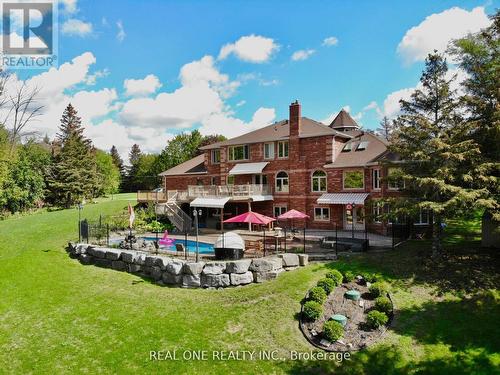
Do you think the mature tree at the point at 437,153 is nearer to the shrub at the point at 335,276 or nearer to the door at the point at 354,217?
the shrub at the point at 335,276

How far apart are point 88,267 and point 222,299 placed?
31.9 feet

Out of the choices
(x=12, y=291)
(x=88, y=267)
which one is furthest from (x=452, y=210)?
(x=12, y=291)

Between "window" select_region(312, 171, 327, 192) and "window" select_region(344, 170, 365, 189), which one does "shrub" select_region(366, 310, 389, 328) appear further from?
"window" select_region(312, 171, 327, 192)

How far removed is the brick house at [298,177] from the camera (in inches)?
1024

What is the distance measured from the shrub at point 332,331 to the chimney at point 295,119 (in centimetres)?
1940

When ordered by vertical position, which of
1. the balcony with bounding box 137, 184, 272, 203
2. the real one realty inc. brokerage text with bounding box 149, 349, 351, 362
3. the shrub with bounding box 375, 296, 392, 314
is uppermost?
the balcony with bounding box 137, 184, 272, 203

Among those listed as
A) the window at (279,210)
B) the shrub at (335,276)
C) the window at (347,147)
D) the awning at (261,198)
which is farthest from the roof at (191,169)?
the shrub at (335,276)

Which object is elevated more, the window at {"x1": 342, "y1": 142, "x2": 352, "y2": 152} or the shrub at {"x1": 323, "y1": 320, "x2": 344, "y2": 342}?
the window at {"x1": 342, "y1": 142, "x2": 352, "y2": 152}

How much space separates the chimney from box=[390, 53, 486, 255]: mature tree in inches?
465

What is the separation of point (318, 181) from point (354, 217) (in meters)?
4.24

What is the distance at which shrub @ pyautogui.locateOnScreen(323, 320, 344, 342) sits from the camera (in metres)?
11.8

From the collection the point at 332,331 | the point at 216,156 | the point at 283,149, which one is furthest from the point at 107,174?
the point at 332,331

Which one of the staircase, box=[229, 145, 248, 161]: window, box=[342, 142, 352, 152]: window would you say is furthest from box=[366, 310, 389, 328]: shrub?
box=[229, 145, 248, 161]: window

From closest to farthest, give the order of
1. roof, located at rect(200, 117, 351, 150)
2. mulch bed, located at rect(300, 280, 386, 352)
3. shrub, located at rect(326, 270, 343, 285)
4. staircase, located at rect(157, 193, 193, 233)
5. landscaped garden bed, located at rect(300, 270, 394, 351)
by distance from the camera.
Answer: mulch bed, located at rect(300, 280, 386, 352), landscaped garden bed, located at rect(300, 270, 394, 351), shrub, located at rect(326, 270, 343, 285), roof, located at rect(200, 117, 351, 150), staircase, located at rect(157, 193, 193, 233)
